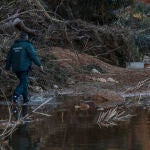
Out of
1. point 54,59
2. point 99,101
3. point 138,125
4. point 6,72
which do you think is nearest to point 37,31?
point 54,59

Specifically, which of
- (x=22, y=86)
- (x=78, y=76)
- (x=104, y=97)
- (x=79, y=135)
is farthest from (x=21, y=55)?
(x=78, y=76)

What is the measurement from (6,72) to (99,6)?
37.4 ft

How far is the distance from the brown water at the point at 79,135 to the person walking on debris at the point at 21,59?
2736 millimetres

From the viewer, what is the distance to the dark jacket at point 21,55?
16.0m

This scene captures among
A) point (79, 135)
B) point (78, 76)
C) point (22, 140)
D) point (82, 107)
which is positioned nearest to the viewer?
point (22, 140)

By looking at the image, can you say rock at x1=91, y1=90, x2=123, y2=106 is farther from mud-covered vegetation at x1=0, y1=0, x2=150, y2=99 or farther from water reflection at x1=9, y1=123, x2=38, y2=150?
water reflection at x1=9, y1=123, x2=38, y2=150

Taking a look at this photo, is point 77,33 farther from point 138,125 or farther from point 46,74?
point 138,125

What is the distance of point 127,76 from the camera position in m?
22.1

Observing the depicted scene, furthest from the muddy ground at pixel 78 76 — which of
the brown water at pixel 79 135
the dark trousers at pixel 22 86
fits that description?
the brown water at pixel 79 135

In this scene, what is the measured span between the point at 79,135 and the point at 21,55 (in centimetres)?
526

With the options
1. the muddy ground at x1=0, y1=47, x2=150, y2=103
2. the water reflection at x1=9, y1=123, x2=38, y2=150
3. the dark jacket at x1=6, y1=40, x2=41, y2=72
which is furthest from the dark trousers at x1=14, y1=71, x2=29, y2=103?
the water reflection at x1=9, y1=123, x2=38, y2=150

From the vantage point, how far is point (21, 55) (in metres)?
16.0

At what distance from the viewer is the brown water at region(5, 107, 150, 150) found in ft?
33.1

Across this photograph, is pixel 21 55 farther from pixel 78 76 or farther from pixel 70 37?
pixel 70 37
